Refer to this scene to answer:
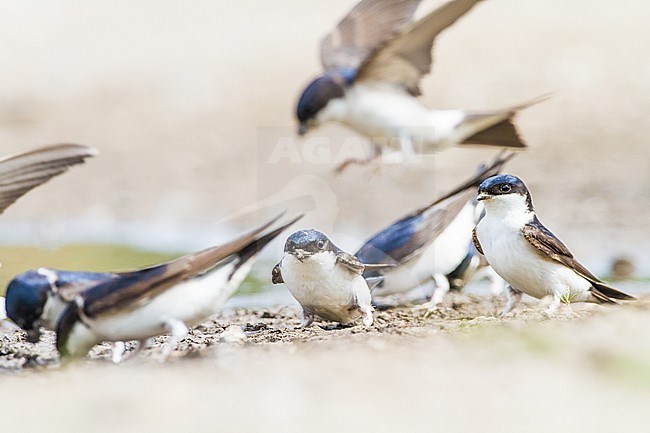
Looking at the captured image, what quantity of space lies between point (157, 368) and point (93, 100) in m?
A: 12.8

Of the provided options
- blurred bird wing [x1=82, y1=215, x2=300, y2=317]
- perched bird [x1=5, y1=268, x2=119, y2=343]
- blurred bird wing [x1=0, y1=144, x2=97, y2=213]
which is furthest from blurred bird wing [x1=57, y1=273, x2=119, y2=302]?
blurred bird wing [x1=0, y1=144, x2=97, y2=213]

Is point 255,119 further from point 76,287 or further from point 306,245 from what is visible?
point 76,287

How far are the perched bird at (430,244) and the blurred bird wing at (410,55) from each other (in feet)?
4.11

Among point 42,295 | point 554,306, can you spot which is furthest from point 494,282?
point 42,295

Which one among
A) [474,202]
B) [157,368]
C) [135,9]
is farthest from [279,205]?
[135,9]

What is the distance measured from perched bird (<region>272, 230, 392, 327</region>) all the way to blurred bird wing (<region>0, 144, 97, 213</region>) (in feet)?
5.48

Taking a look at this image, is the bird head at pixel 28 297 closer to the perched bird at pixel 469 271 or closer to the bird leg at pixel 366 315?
the bird leg at pixel 366 315

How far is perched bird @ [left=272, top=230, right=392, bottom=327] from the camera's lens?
7.09 m

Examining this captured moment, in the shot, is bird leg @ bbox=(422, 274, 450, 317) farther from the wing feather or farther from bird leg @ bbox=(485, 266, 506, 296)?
the wing feather

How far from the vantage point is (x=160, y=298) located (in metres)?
6.48

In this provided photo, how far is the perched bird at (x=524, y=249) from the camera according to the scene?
7.11 metres

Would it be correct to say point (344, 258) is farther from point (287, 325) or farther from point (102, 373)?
point (102, 373)

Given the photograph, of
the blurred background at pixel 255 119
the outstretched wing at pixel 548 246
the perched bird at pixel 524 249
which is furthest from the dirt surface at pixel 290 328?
the blurred background at pixel 255 119

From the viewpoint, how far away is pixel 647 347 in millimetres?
5680
